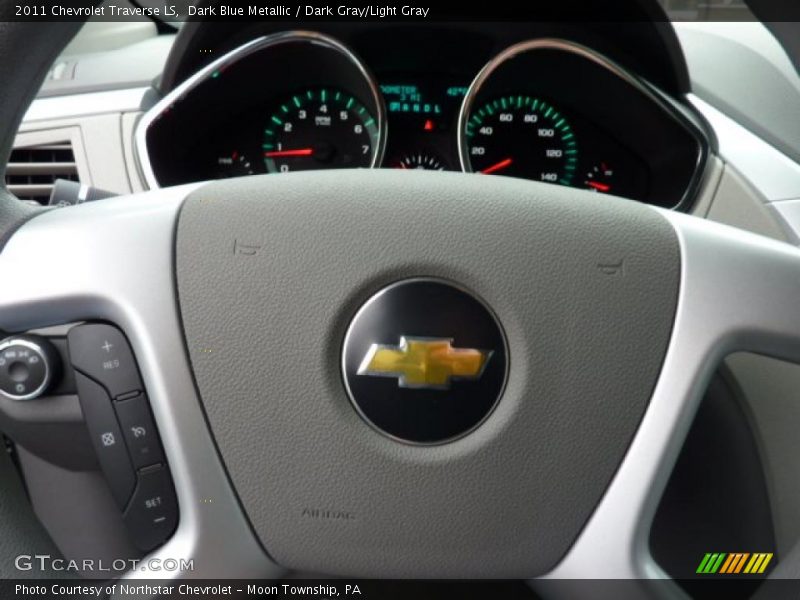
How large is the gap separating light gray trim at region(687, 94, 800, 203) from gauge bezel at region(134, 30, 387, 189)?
0.79 m

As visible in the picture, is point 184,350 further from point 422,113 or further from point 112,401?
point 422,113

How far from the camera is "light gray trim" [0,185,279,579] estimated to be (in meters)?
0.86

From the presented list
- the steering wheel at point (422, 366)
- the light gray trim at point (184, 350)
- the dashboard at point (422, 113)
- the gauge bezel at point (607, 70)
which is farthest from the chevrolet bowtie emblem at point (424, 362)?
the dashboard at point (422, 113)

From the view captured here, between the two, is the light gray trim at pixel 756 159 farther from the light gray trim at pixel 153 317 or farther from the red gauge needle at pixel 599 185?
the light gray trim at pixel 153 317

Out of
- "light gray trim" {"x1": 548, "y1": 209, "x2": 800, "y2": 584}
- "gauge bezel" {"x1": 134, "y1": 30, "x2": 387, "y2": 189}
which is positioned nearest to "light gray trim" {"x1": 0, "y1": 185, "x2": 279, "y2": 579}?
"light gray trim" {"x1": 548, "y1": 209, "x2": 800, "y2": 584}

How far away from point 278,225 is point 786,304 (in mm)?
478

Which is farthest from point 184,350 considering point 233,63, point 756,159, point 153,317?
point 233,63

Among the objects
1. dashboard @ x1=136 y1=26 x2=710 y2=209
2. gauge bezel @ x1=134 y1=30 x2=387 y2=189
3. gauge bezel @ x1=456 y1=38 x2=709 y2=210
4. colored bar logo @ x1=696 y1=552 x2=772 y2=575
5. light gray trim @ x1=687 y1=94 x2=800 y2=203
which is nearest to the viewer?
colored bar logo @ x1=696 y1=552 x2=772 y2=575

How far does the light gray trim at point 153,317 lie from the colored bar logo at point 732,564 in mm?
440

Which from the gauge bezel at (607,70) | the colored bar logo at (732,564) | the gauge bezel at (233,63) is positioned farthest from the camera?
the gauge bezel at (233,63)

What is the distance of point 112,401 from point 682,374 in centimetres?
53

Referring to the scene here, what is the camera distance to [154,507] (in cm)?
87

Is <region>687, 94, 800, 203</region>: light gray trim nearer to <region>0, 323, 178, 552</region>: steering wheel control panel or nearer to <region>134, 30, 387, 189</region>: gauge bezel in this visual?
<region>134, 30, 387, 189</region>: gauge bezel

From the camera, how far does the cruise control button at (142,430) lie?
2.83 ft
